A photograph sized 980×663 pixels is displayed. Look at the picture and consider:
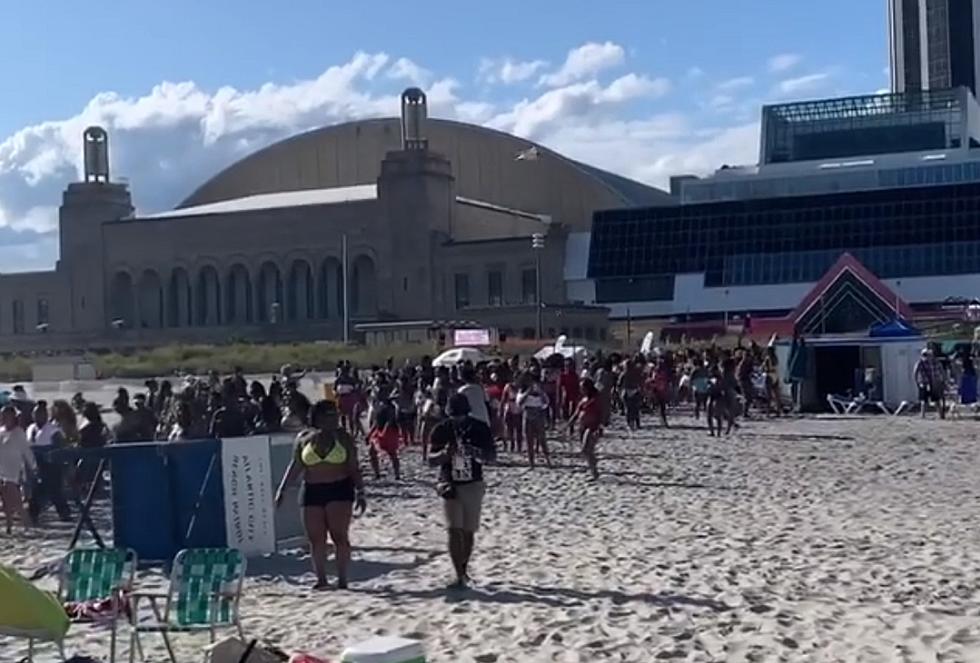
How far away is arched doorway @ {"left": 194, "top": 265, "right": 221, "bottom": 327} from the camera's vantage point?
97.2 metres

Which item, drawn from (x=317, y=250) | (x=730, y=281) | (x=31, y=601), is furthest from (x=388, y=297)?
(x=31, y=601)

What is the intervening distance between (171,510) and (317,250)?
8009 cm

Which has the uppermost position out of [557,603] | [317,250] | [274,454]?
[317,250]

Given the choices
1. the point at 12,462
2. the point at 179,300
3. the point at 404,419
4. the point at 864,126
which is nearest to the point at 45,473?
Result: the point at 12,462

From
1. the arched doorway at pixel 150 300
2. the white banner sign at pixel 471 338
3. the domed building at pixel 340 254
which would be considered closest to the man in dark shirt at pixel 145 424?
the white banner sign at pixel 471 338

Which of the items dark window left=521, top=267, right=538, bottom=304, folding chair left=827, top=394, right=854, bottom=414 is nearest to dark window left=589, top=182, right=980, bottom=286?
dark window left=521, top=267, right=538, bottom=304

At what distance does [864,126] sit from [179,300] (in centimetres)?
5084

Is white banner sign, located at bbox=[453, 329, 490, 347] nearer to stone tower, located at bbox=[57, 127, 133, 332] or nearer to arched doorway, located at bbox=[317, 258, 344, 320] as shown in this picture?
arched doorway, located at bbox=[317, 258, 344, 320]

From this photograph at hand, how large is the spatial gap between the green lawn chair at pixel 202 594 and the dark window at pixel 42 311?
96.0 m

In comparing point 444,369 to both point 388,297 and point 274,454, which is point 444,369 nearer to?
point 274,454

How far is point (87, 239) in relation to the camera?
10069cm

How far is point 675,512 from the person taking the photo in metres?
16.5

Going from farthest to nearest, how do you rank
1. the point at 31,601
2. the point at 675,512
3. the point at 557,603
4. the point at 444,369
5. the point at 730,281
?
the point at 730,281, the point at 444,369, the point at 675,512, the point at 557,603, the point at 31,601

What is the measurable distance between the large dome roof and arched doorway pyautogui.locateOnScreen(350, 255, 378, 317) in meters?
17.2
